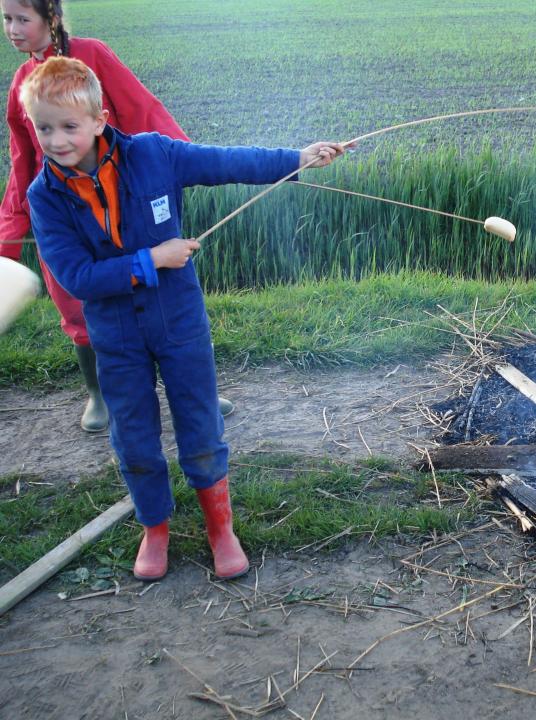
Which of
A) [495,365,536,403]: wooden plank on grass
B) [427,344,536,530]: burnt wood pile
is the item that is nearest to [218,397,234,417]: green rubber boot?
[427,344,536,530]: burnt wood pile

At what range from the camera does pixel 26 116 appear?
296cm

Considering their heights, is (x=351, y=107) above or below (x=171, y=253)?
below

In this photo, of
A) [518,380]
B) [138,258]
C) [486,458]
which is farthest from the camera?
[518,380]

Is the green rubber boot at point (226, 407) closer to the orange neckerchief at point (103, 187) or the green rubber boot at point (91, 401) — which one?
the green rubber boot at point (91, 401)

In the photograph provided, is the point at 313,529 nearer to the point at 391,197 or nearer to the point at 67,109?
the point at 67,109

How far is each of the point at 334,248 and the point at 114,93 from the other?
2.62m

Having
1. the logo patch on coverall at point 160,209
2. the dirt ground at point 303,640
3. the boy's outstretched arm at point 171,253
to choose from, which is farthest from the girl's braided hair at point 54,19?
the dirt ground at point 303,640

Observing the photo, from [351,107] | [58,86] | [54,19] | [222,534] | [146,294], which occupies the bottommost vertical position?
[222,534]

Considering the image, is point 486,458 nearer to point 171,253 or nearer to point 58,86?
point 171,253

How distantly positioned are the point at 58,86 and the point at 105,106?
1051 mm

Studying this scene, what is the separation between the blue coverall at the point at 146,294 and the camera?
2188 millimetres

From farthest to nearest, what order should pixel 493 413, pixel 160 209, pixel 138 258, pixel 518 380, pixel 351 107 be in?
pixel 351 107 → pixel 518 380 → pixel 493 413 → pixel 160 209 → pixel 138 258

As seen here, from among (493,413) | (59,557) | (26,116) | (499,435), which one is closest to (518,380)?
(493,413)

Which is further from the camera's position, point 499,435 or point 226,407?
point 226,407
